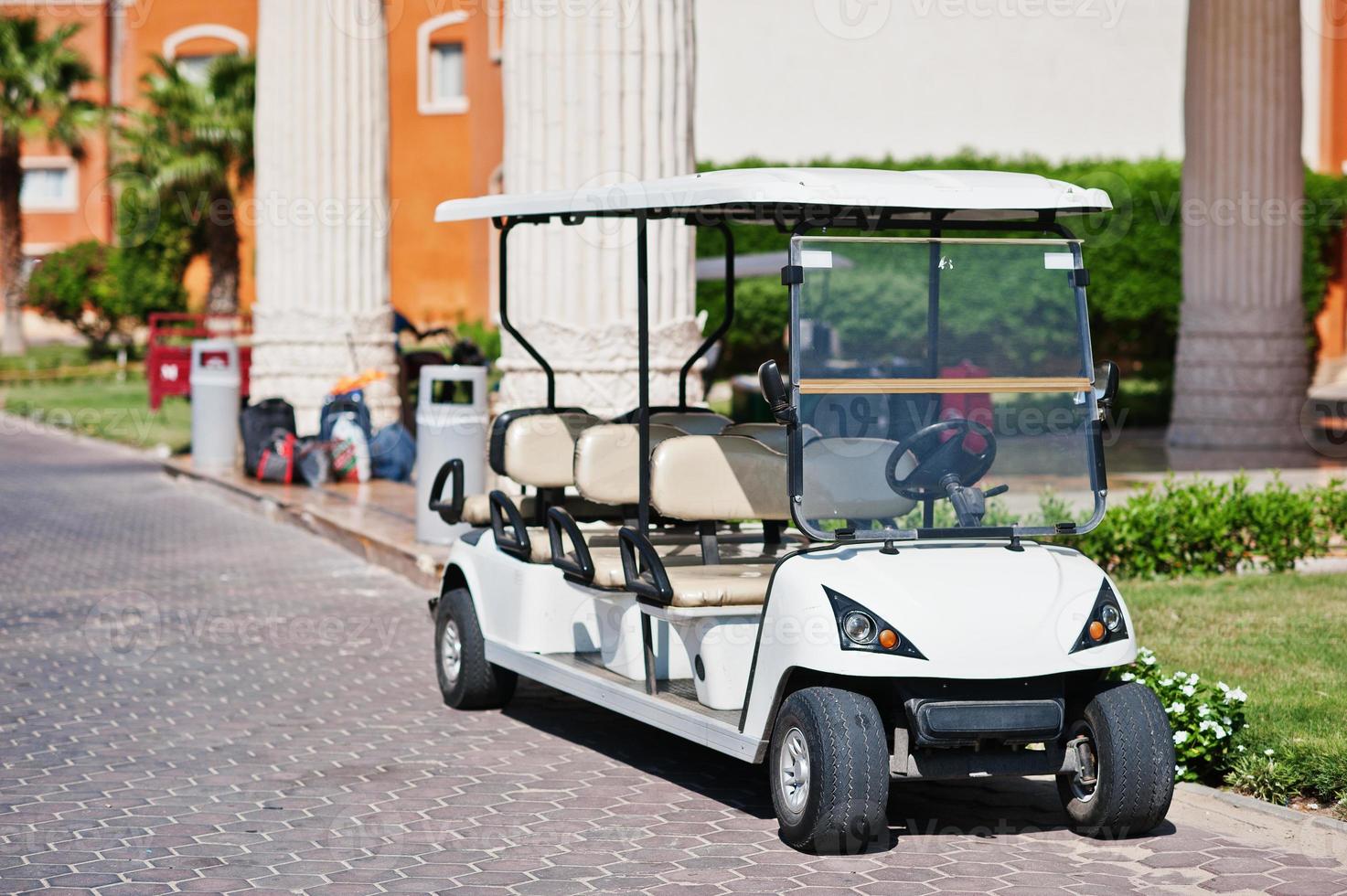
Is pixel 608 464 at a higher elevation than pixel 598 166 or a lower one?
lower

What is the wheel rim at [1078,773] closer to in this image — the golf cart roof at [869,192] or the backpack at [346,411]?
the golf cart roof at [869,192]

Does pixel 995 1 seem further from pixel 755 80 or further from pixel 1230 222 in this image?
pixel 1230 222

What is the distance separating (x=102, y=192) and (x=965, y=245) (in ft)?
127

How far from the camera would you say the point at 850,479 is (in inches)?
233

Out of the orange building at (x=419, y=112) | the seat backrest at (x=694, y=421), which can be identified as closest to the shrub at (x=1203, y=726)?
the seat backrest at (x=694, y=421)

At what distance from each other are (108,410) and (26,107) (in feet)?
46.3

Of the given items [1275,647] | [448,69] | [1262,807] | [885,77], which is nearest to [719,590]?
[1262,807]

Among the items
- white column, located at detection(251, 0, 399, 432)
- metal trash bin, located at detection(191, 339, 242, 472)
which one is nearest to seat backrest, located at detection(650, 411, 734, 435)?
white column, located at detection(251, 0, 399, 432)

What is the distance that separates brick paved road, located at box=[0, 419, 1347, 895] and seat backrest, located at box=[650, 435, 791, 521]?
954 millimetres

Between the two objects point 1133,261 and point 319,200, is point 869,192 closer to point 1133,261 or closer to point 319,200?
point 319,200

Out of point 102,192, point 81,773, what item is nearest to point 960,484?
point 81,773

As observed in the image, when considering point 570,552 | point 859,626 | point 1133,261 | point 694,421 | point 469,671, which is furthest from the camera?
point 1133,261

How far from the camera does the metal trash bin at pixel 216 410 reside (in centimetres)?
1745

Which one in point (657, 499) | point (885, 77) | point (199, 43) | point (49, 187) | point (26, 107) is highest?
point (199, 43)
